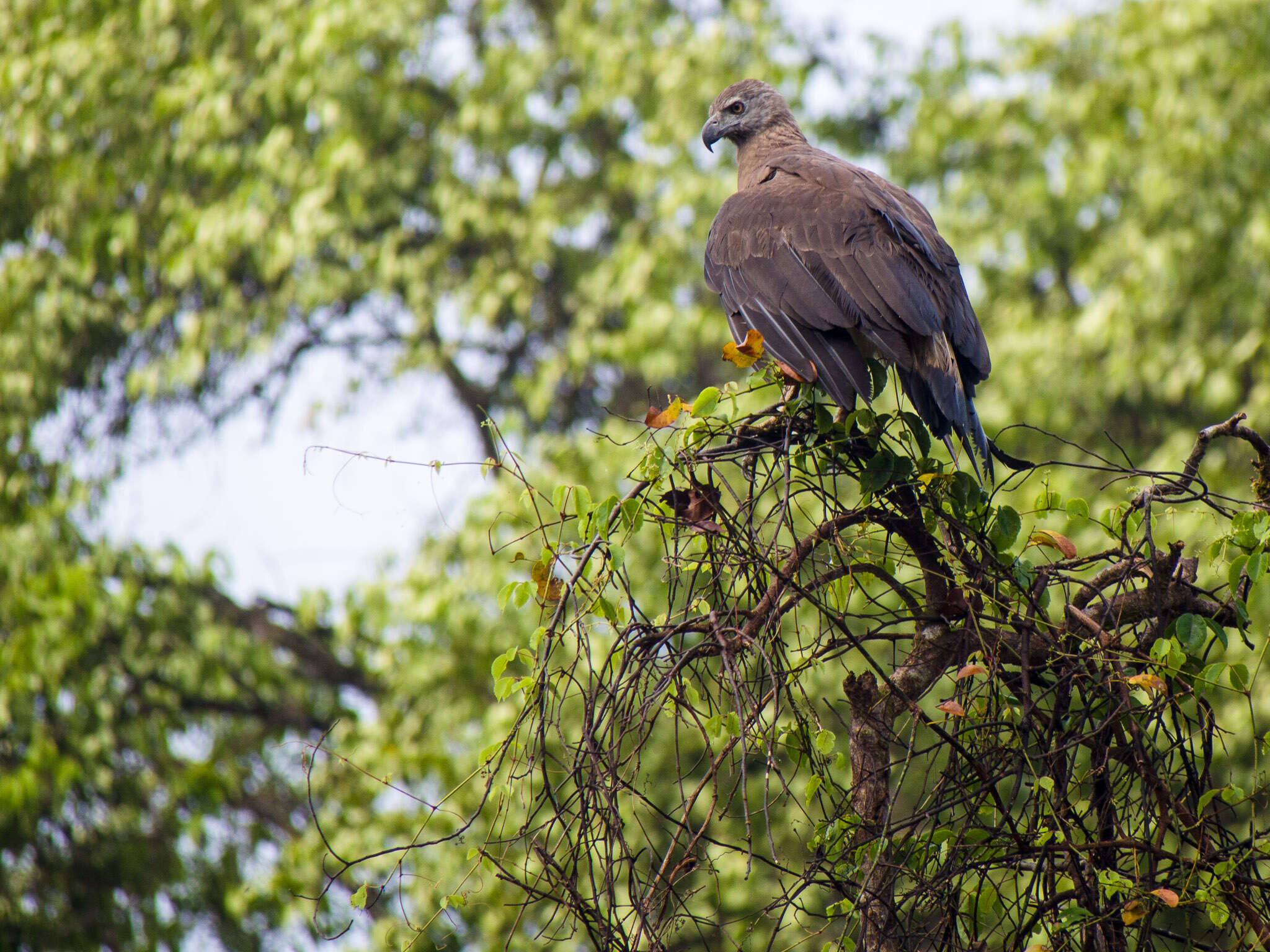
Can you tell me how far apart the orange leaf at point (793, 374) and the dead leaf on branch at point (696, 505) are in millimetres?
526

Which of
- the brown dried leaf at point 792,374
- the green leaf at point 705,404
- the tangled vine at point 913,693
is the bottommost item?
the tangled vine at point 913,693

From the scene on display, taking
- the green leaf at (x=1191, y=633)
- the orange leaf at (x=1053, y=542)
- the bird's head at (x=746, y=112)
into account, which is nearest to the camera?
the green leaf at (x=1191, y=633)

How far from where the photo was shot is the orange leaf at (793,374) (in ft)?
7.92

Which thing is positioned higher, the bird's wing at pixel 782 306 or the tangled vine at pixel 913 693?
the bird's wing at pixel 782 306

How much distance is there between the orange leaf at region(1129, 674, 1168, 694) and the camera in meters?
1.76

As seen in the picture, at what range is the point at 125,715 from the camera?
689cm

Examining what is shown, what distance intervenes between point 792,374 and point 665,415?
0.61 m

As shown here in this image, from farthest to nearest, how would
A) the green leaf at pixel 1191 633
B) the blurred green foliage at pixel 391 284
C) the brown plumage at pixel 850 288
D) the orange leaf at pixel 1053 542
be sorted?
the blurred green foliage at pixel 391 284, the brown plumage at pixel 850 288, the orange leaf at pixel 1053 542, the green leaf at pixel 1191 633

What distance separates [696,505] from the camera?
6.27ft

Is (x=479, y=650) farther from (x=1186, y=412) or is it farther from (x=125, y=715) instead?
(x=1186, y=412)

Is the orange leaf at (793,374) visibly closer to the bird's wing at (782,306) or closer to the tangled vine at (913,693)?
the bird's wing at (782,306)

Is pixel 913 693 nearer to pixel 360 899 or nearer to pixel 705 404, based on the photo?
pixel 705 404

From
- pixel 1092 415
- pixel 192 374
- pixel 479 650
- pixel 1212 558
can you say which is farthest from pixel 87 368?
pixel 1212 558

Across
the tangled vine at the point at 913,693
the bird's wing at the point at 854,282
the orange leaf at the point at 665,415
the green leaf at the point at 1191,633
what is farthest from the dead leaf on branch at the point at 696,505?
the green leaf at the point at 1191,633
